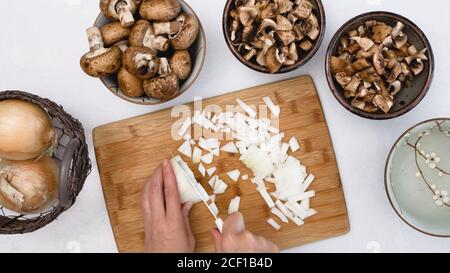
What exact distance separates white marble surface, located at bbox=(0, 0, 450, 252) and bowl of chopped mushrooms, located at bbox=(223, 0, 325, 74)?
0.11 m

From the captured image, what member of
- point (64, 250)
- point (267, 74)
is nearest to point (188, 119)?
point (267, 74)

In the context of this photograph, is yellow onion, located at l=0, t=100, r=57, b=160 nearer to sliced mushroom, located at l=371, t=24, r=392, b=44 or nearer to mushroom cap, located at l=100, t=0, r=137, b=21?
mushroom cap, located at l=100, t=0, r=137, b=21

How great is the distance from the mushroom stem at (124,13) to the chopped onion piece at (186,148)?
32 centimetres

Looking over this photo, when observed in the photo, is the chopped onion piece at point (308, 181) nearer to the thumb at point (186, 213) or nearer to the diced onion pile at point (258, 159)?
the diced onion pile at point (258, 159)

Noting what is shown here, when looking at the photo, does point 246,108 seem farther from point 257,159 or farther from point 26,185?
point 26,185

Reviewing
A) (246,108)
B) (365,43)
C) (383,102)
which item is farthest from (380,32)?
(246,108)

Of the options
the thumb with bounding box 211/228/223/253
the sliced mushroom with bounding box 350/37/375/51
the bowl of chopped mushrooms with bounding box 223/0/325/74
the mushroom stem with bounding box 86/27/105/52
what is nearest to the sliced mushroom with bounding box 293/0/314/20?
the bowl of chopped mushrooms with bounding box 223/0/325/74

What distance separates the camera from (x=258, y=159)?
3.85 feet

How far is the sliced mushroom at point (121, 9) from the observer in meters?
1.03

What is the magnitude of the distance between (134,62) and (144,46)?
0.06m

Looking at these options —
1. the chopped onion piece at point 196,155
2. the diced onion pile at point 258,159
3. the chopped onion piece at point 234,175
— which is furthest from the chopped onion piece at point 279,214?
the chopped onion piece at point 196,155

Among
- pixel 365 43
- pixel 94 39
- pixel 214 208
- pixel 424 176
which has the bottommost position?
pixel 424 176
